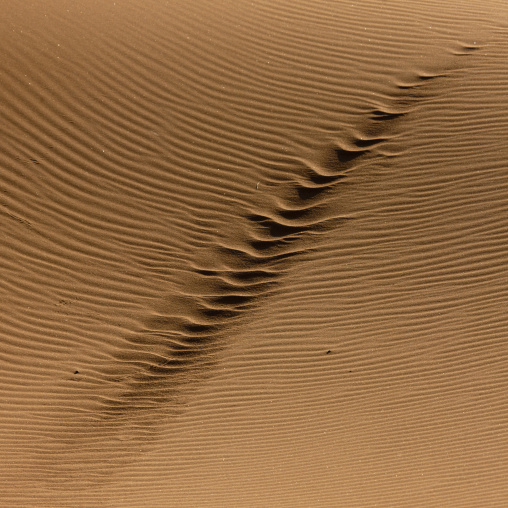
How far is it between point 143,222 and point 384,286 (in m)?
2.71

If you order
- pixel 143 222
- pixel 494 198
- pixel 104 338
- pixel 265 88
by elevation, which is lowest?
pixel 104 338

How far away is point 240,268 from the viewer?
519 centimetres

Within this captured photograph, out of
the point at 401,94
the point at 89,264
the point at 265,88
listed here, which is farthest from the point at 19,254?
A: the point at 401,94

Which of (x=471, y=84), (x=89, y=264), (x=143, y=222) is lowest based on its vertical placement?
(x=89, y=264)

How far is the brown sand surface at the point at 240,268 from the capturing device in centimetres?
501

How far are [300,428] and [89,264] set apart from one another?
284cm

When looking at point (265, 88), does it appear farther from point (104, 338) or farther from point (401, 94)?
point (104, 338)

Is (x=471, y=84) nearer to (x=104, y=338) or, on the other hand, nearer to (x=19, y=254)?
(x=104, y=338)

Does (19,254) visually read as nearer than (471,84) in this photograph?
A: Yes

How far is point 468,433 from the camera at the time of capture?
16.9ft

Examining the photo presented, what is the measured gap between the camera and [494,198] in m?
5.35

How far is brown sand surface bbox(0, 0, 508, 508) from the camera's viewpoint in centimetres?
501

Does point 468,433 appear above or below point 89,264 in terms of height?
below

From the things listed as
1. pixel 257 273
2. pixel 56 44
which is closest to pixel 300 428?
pixel 257 273
